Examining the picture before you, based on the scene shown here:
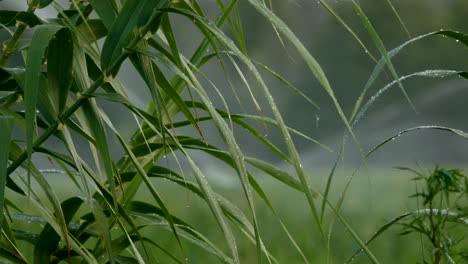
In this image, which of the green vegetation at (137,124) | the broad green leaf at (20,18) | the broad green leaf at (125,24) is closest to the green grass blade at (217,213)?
the green vegetation at (137,124)

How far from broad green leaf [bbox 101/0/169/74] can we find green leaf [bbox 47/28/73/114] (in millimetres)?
48

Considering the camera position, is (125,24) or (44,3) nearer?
(125,24)

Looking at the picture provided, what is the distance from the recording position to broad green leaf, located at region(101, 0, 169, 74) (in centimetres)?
73

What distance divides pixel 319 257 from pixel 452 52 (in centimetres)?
298

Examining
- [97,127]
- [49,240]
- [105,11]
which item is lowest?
[49,240]

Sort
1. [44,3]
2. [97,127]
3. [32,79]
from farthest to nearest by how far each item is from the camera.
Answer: [44,3] < [97,127] < [32,79]

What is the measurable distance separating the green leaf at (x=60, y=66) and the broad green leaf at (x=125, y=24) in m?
0.05

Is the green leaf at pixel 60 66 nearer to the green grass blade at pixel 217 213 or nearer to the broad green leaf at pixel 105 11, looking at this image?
the broad green leaf at pixel 105 11

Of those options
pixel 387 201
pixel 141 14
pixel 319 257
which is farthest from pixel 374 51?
pixel 141 14

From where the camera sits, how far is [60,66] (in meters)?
0.78

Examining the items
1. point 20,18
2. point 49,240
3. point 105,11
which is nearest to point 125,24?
point 105,11

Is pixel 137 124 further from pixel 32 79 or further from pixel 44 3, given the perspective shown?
pixel 32 79

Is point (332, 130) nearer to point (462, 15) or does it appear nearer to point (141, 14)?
point (462, 15)

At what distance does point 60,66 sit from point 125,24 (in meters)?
0.09
